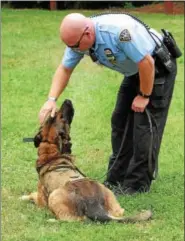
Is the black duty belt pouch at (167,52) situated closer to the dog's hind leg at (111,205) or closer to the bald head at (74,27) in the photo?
the bald head at (74,27)

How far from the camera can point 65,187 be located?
525 centimetres

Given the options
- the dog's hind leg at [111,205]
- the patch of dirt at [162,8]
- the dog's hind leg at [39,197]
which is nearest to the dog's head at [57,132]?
the dog's hind leg at [39,197]

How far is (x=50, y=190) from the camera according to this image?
5.42 meters

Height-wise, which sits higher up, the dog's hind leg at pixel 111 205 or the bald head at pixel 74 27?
the bald head at pixel 74 27

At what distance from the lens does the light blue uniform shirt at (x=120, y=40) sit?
515 centimetres

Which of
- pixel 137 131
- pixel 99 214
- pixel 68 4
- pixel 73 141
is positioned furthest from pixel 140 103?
pixel 68 4

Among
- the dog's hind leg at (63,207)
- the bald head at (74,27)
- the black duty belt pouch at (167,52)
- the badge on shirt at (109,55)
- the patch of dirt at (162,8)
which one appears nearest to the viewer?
the bald head at (74,27)

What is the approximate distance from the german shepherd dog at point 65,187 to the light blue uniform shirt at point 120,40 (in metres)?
0.64

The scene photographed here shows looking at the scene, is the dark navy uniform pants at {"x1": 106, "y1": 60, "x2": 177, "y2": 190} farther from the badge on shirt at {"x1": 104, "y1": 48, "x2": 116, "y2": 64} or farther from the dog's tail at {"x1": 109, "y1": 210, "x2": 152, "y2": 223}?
the dog's tail at {"x1": 109, "y1": 210, "x2": 152, "y2": 223}

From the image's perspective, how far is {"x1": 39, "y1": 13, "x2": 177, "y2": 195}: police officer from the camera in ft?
16.9

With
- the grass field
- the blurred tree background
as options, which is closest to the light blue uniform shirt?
the grass field

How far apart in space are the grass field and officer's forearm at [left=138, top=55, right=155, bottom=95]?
1049mm

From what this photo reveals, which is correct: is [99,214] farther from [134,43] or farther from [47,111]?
[134,43]

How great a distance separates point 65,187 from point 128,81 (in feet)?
4.06
